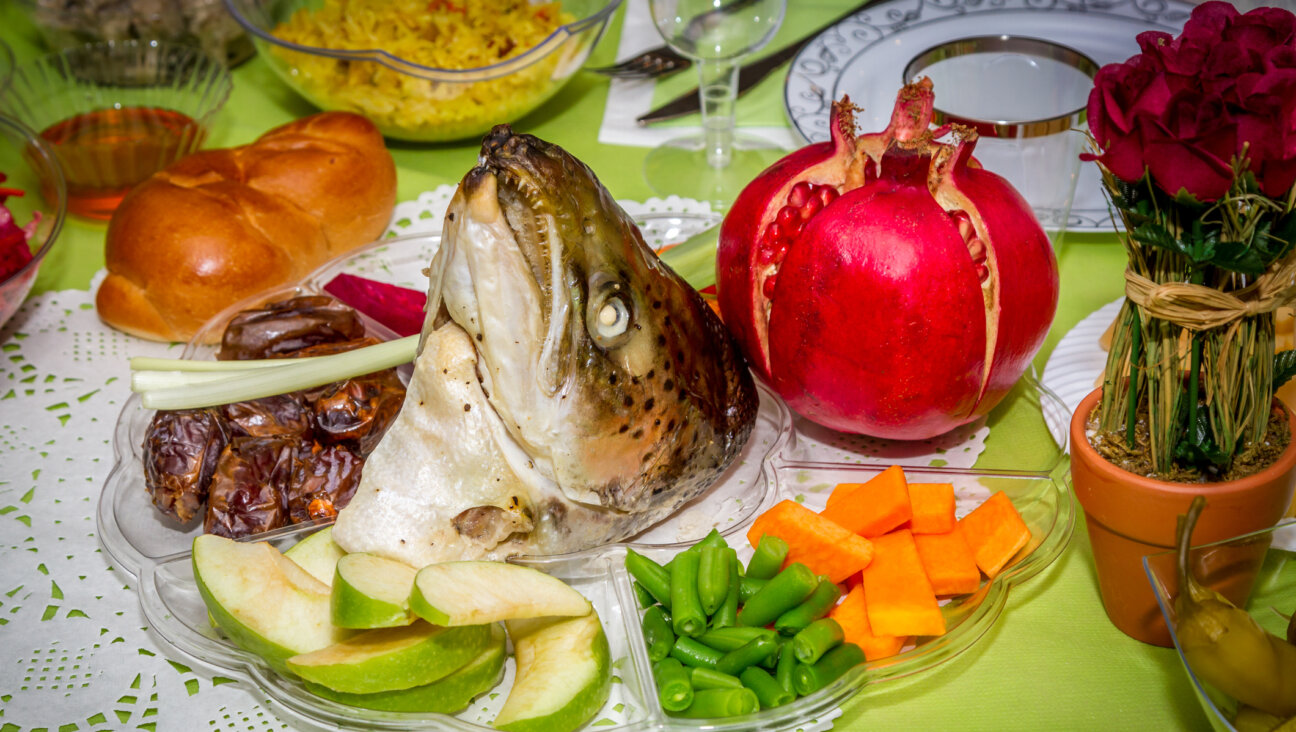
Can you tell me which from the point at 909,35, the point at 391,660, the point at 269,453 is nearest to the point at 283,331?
the point at 269,453

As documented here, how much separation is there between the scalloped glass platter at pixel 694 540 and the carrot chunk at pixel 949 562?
1.2 inches

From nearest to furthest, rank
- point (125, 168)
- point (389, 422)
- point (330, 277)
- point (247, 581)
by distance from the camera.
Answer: point (247, 581), point (389, 422), point (330, 277), point (125, 168)

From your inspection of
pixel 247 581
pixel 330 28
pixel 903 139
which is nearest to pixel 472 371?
pixel 247 581

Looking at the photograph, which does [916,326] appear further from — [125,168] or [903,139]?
[125,168]

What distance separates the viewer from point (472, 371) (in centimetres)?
177

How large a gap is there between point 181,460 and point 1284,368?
73.9 inches

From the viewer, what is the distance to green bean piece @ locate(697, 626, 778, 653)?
1691 mm

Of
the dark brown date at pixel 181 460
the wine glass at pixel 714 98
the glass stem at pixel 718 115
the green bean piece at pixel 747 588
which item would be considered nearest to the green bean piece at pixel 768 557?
the green bean piece at pixel 747 588

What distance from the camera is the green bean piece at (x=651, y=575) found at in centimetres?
178

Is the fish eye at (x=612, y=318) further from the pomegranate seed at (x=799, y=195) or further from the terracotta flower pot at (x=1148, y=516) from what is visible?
the terracotta flower pot at (x=1148, y=516)

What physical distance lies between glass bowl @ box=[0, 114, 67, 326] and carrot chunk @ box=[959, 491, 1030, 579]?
2242mm

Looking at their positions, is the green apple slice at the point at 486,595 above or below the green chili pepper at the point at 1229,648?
below

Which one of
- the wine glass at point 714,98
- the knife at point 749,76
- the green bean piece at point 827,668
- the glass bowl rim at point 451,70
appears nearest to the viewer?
the green bean piece at point 827,668

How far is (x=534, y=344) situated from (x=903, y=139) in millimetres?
777
